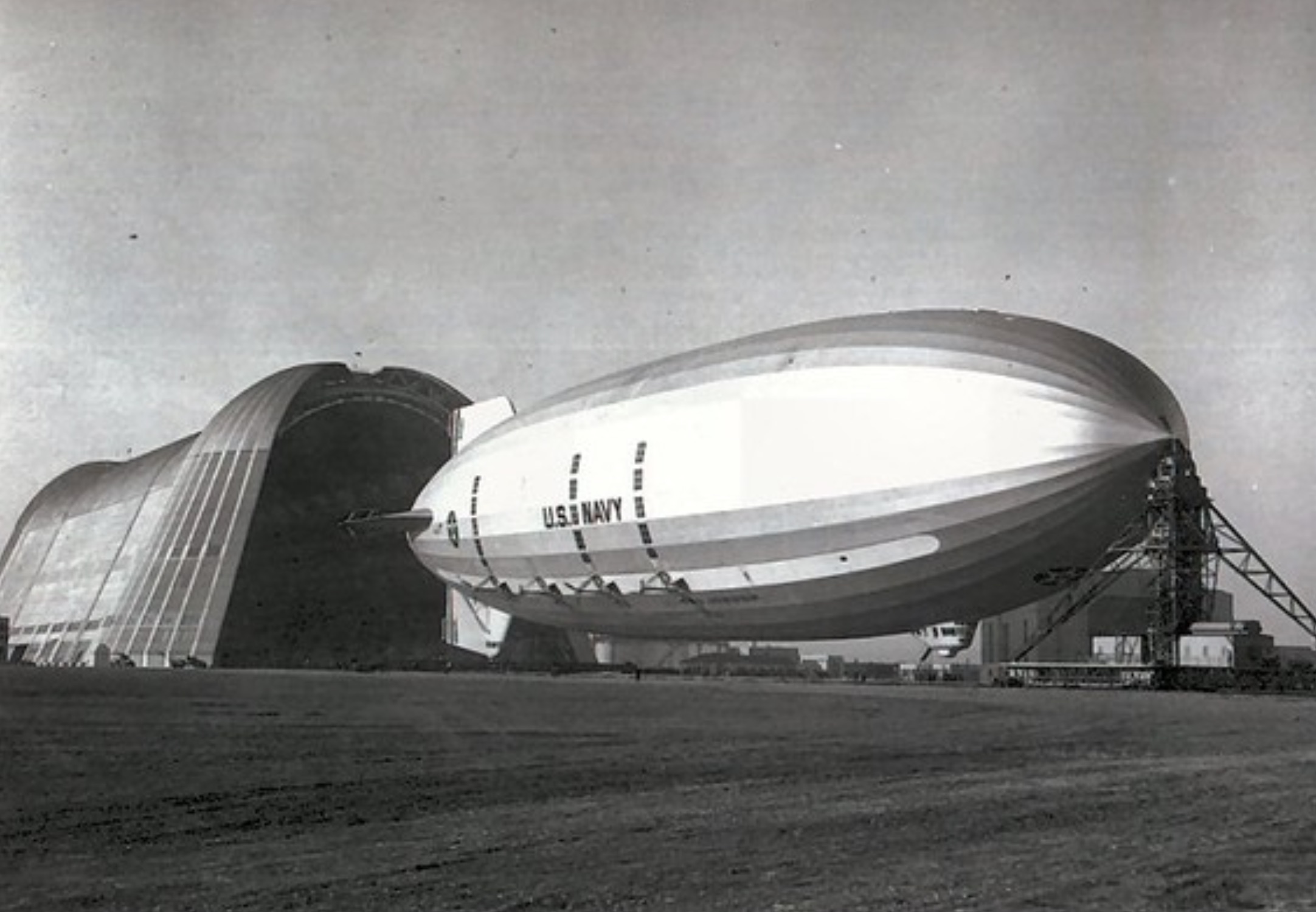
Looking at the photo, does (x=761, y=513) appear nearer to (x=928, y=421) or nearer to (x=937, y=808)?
(x=928, y=421)

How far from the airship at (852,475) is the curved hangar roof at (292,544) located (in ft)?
76.1

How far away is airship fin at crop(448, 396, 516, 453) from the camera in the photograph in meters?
49.6

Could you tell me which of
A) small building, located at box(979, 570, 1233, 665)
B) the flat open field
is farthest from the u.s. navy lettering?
the flat open field

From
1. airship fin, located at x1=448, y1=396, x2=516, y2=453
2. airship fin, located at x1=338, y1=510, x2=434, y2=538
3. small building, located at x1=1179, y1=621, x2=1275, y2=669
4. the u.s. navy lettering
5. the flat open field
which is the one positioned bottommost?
the flat open field

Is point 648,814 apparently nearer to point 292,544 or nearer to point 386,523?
point 386,523

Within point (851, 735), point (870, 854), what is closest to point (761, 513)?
point (851, 735)

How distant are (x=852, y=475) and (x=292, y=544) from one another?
34989 mm

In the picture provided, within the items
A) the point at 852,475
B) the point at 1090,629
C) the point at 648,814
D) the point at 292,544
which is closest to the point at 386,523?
the point at 292,544

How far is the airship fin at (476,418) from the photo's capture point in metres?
49.6

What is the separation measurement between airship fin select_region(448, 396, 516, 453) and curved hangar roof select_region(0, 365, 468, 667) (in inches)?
242

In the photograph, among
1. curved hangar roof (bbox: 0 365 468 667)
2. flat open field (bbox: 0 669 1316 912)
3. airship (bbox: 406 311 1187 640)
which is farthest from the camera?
curved hangar roof (bbox: 0 365 468 667)

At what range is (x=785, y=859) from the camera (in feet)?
23.1

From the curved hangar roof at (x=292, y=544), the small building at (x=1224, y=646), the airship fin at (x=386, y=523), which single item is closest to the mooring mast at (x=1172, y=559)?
the small building at (x=1224, y=646)

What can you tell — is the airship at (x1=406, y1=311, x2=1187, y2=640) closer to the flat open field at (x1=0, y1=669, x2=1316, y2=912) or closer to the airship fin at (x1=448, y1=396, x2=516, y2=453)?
the flat open field at (x1=0, y1=669, x2=1316, y2=912)
